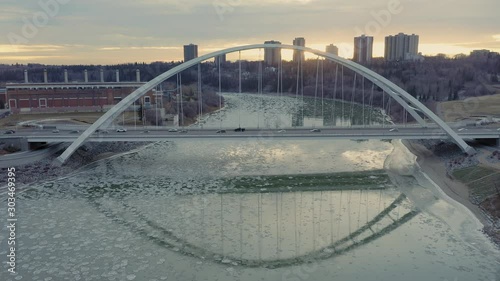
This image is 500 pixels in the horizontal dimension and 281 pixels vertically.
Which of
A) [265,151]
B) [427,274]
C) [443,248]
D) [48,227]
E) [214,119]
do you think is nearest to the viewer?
[427,274]

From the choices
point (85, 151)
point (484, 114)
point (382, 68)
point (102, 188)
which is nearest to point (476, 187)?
point (102, 188)

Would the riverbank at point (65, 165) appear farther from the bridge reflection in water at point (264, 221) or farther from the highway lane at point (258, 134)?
the bridge reflection in water at point (264, 221)

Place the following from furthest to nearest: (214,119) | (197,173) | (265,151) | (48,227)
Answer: (214,119), (265,151), (197,173), (48,227)

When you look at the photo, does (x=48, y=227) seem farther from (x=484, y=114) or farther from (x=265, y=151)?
(x=484, y=114)

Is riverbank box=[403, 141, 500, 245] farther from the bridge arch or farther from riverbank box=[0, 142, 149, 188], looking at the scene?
riverbank box=[0, 142, 149, 188]

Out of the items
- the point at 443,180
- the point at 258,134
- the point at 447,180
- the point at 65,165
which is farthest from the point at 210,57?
the point at 447,180

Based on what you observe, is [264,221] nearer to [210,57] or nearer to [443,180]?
[443,180]

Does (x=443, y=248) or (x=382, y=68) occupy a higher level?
(x=382, y=68)
